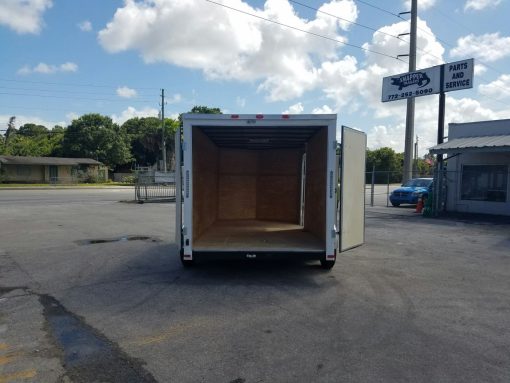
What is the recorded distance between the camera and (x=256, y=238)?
8.65m

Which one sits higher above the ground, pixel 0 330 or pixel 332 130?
pixel 332 130

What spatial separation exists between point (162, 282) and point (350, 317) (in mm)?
3128

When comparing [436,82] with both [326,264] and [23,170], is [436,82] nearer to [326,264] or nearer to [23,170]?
[326,264]

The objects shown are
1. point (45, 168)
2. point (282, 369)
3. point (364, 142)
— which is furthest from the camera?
point (45, 168)

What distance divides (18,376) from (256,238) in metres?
5.39

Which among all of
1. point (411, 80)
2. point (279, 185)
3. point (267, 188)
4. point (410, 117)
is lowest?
point (267, 188)

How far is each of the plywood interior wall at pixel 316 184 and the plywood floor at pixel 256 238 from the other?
28cm

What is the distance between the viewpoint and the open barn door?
704cm

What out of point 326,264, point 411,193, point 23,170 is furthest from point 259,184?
point 23,170

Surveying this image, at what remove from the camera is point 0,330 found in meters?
4.81

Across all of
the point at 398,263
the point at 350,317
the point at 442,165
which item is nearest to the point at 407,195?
the point at 442,165

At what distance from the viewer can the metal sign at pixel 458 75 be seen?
66.6ft

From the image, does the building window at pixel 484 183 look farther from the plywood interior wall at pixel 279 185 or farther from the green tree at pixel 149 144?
the green tree at pixel 149 144

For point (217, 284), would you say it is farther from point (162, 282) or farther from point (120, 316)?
point (120, 316)
